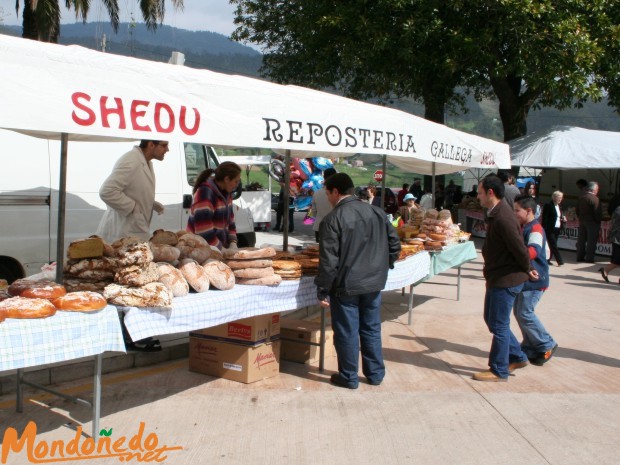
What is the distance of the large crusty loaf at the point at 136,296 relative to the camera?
4.50 m

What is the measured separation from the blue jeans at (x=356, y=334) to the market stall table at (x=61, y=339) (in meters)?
1.99

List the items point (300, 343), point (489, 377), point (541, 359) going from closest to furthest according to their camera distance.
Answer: point (489, 377) → point (300, 343) → point (541, 359)

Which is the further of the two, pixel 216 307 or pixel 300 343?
pixel 300 343

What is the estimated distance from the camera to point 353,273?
5605mm

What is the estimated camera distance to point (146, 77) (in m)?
4.21

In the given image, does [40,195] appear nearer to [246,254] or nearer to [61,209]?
[61,209]

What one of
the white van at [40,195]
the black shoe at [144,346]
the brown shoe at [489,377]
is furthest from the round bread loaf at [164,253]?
the brown shoe at [489,377]

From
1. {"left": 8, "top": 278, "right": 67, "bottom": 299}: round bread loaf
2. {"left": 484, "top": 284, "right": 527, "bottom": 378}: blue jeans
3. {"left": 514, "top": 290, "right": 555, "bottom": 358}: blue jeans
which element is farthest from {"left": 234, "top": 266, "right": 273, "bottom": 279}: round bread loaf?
{"left": 514, "top": 290, "right": 555, "bottom": 358}: blue jeans

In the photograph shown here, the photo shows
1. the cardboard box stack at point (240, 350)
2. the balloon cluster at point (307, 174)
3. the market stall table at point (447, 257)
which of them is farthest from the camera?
the balloon cluster at point (307, 174)

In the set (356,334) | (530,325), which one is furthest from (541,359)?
(356,334)

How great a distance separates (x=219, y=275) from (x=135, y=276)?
875 millimetres

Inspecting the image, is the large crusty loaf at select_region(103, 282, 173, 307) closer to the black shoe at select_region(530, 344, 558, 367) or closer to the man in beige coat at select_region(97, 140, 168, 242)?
the man in beige coat at select_region(97, 140, 168, 242)

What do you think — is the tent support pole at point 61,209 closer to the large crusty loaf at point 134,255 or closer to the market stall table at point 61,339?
the large crusty loaf at point 134,255

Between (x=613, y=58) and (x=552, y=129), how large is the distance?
336cm
